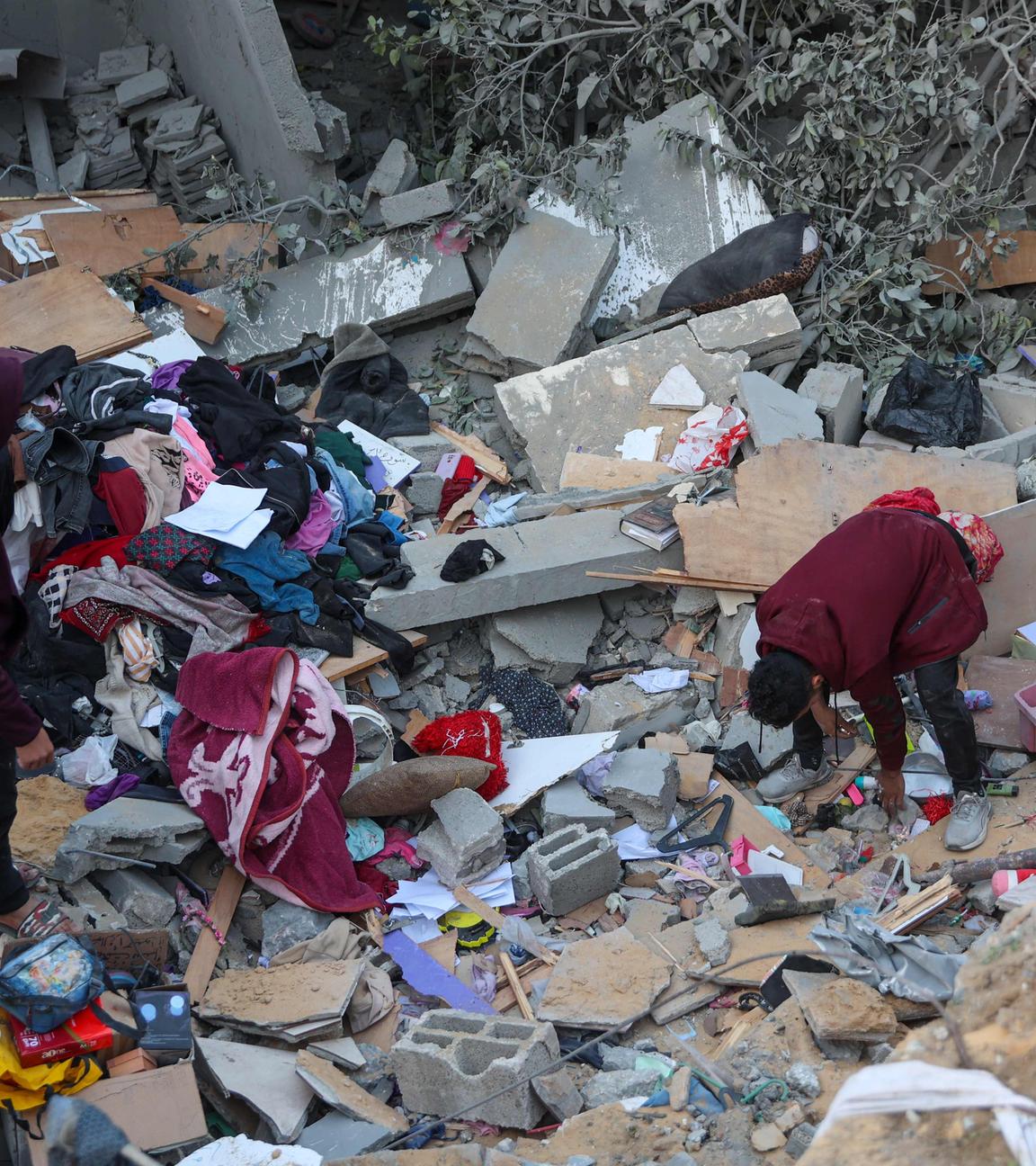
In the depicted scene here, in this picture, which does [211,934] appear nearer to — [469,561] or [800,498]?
[469,561]

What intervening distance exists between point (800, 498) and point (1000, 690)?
4.53 feet

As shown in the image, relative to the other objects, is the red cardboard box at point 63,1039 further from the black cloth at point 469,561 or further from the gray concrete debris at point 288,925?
the black cloth at point 469,561

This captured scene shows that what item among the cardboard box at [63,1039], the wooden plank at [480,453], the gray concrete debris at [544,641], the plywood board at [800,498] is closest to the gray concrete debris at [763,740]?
the plywood board at [800,498]

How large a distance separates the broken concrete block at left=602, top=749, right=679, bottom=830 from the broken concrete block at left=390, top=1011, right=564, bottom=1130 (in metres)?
1.30

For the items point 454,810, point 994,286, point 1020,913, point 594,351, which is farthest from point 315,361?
point 1020,913

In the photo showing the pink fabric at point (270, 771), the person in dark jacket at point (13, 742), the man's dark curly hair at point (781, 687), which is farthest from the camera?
the pink fabric at point (270, 771)

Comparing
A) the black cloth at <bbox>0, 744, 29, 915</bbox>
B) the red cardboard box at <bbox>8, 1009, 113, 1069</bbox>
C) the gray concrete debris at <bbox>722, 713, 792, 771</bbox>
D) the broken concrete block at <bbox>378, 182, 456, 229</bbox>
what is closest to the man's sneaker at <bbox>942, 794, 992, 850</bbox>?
the gray concrete debris at <bbox>722, 713, 792, 771</bbox>

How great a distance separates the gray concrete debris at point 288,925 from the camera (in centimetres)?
438

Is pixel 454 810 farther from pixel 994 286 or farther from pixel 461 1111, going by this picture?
pixel 994 286

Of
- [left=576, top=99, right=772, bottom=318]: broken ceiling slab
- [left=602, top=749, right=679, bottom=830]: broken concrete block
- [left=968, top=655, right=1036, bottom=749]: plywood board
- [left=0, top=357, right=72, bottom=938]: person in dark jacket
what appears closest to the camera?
[left=0, top=357, right=72, bottom=938]: person in dark jacket

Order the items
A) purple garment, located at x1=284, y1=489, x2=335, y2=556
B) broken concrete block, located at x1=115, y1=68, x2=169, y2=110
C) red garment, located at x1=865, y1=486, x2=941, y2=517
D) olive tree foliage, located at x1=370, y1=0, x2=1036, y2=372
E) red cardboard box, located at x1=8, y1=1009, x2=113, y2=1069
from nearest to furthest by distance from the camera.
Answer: red cardboard box, located at x1=8, y1=1009, x2=113, y2=1069, red garment, located at x1=865, y1=486, x2=941, y2=517, purple garment, located at x1=284, y1=489, x2=335, y2=556, olive tree foliage, located at x1=370, y1=0, x2=1036, y2=372, broken concrete block, located at x1=115, y1=68, x2=169, y2=110

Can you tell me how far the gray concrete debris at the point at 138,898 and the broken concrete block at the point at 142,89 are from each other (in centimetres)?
721

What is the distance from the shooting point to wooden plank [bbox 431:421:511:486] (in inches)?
273

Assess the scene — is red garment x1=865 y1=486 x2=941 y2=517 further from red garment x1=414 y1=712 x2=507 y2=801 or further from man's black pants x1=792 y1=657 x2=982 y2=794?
red garment x1=414 y1=712 x2=507 y2=801
